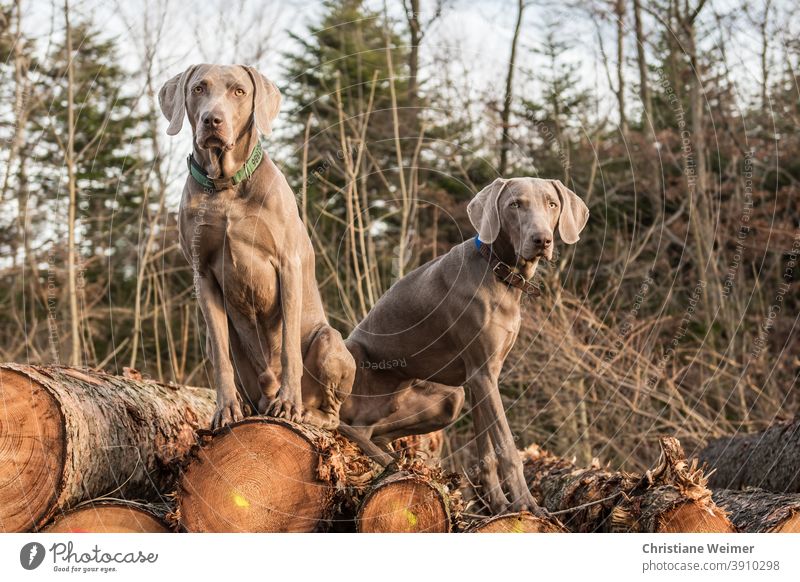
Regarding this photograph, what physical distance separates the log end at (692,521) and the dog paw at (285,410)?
2097 millimetres

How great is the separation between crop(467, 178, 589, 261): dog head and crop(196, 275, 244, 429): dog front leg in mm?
1708

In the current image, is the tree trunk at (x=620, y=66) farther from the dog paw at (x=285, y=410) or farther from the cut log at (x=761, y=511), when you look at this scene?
the dog paw at (x=285, y=410)

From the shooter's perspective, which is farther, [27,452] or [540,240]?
[540,240]

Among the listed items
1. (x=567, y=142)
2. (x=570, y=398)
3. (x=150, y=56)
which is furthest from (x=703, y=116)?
(x=150, y=56)

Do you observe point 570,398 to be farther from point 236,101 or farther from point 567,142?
point 236,101

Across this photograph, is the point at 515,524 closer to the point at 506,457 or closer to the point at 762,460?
the point at 506,457

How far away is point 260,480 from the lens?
484 centimetres

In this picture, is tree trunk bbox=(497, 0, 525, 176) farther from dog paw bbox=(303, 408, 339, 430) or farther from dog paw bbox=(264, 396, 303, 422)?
dog paw bbox=(264, 396, 303, 422)

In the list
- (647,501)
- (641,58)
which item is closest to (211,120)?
(647,501)

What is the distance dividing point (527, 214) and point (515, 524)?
74.0 inches

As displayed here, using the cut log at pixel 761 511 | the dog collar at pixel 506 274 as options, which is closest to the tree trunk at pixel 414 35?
the dog collar at pixel 506 274

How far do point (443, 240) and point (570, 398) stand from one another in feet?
9.94

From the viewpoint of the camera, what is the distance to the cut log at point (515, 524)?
4930 millimetres
